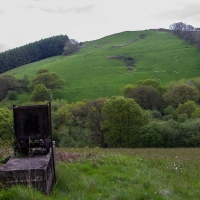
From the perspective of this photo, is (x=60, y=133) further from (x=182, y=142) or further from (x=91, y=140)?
(x=182, y=142)

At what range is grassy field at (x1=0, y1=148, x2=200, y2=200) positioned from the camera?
7094 mm

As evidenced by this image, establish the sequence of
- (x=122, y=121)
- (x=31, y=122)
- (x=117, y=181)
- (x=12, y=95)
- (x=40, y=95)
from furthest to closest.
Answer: (x=12, y=95), (x=40, y=95), (x=122, y=121), (x=117, y=181), (x=31, y=122)

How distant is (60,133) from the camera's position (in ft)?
173

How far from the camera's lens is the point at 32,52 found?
17850cm

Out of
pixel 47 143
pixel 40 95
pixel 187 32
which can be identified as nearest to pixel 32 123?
pixel 47 143

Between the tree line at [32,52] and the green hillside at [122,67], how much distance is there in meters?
26.9

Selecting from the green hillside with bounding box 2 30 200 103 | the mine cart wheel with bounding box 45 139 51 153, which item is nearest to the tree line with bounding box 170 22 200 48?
the green hillside with bounding box 2 30 200 103

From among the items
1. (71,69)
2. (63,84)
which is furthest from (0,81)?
(71,69)

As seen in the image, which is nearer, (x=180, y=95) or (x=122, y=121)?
(x=122, y=121)

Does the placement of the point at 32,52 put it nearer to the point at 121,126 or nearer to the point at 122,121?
the point at 122,121

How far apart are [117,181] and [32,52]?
178 m

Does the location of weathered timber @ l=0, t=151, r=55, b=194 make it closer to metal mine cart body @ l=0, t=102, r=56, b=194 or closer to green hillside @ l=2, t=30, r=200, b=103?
metal mine cart body @ l=0, t=102, r=56, b=194

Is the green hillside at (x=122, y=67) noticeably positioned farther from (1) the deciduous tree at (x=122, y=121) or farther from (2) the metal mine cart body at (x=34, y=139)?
(2) the metal mine cart body at (x=34, y=139)

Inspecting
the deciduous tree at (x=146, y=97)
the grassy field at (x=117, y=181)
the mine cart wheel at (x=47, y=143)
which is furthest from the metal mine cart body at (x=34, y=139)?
the deciduous tree at (x=146, y=97)
